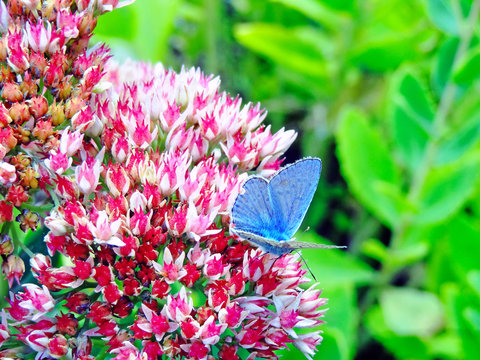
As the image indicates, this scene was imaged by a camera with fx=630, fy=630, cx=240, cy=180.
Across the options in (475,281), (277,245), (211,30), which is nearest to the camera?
(277,245)

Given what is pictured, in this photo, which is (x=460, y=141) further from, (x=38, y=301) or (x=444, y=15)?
(x=38, y=301)

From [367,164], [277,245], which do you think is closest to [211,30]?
[367,164]

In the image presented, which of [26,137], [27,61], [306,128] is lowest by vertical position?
[306,128]

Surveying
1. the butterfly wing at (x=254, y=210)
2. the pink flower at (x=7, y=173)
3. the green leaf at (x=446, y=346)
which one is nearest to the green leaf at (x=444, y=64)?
the green leaf at (x=446, y=346)

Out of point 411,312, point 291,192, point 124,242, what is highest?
point 291,192

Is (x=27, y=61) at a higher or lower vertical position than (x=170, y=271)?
higher

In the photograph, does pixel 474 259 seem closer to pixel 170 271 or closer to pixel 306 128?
pixel 306 128

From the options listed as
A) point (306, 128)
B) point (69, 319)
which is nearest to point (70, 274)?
point (69, 319)
